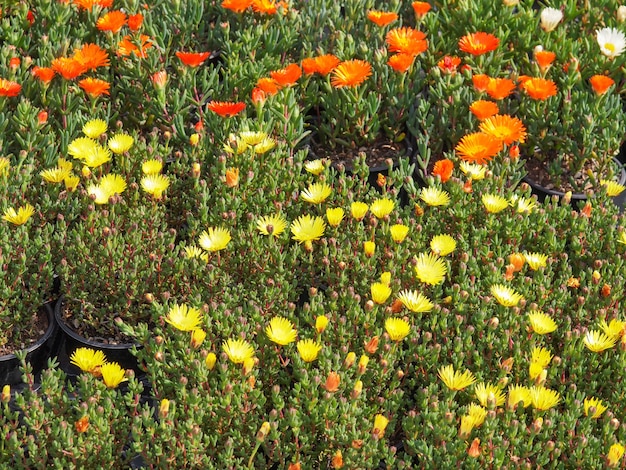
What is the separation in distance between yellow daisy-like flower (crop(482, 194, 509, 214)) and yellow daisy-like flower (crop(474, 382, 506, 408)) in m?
0.74

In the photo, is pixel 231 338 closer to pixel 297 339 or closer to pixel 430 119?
pixel 297 339

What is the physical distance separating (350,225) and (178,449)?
101 centimetres

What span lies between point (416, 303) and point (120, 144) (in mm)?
1216

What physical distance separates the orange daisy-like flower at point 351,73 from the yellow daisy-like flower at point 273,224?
0.80m

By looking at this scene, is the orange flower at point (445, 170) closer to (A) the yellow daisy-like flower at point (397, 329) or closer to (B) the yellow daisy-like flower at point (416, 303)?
(B) the yellow daisy-like flower at point (416, 303)

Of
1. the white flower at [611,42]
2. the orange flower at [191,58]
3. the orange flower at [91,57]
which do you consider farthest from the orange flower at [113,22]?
the white flower at [611,42]

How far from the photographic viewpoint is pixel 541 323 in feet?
8.05

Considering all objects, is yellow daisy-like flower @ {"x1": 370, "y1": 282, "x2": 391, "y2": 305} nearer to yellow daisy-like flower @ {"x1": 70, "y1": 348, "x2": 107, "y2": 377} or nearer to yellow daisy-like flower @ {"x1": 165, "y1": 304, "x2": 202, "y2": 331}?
yellow daisy-like flower @ {"x1": 165, "y1": 304, "x2": 202, "y2": 331}

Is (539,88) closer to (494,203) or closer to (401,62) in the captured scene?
(401,62)

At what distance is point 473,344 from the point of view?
244cm

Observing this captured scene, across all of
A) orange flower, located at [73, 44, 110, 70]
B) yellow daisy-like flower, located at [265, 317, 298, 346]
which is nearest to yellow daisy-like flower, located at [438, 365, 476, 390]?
yellow daisy-like flower, located at [265, 317, 298, 346]

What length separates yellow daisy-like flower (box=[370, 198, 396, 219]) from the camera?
282 centimetres

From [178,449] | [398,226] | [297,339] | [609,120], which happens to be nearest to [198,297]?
[297,339]

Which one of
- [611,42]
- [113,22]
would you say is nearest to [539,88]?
[611,42]
